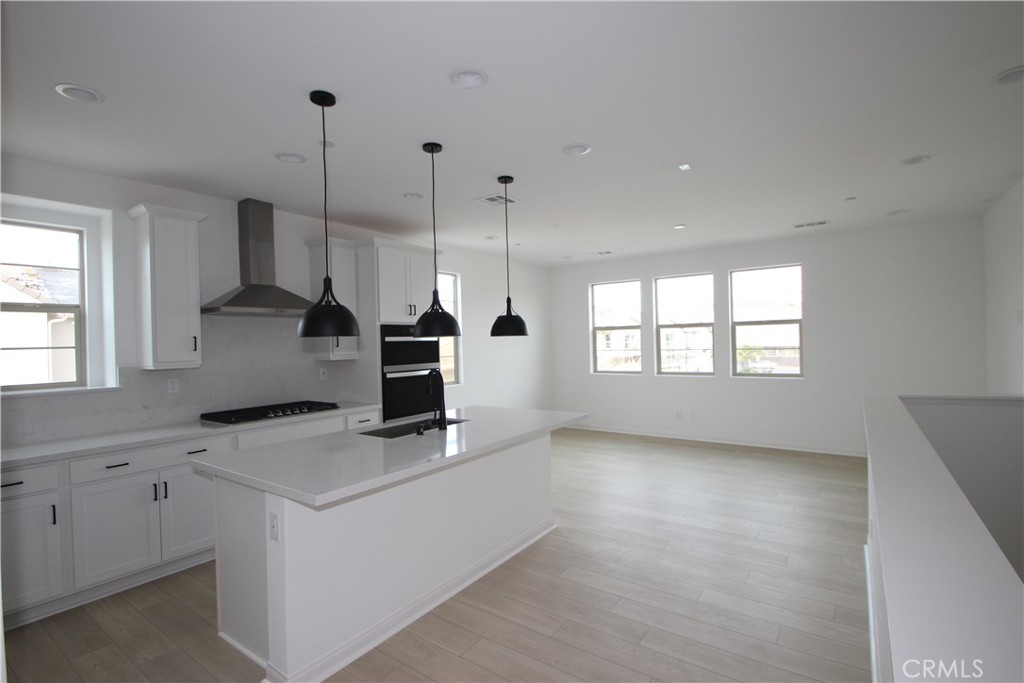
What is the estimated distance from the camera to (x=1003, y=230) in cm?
442

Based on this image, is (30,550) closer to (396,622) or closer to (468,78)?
(396,622)

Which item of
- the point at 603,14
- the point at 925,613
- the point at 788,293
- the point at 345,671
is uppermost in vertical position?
the point at 603,14

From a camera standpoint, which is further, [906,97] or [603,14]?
[906,97]

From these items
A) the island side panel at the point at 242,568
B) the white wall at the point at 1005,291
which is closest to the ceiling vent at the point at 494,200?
the island side panel at the point at 242,568

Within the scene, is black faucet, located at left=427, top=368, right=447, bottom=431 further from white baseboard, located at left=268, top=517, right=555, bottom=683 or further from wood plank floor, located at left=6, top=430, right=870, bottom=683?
wood plank floor, located at left=6, top=430, right=870, bottom=683

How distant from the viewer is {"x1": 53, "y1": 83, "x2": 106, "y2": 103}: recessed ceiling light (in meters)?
2.22

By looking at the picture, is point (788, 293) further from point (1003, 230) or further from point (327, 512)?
point (327, 512)

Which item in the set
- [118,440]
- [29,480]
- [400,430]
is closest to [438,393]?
[400,430]

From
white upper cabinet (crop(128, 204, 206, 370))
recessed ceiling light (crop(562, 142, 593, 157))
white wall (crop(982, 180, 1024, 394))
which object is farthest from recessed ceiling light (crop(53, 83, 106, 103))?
white wall (crop(982, 180, 1024, 394))

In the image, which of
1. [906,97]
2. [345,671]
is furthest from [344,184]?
[906,97]

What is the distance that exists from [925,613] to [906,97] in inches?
107

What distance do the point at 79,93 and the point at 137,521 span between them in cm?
242

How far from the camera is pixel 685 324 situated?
7.04 meters

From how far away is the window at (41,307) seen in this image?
3164 millimetres
